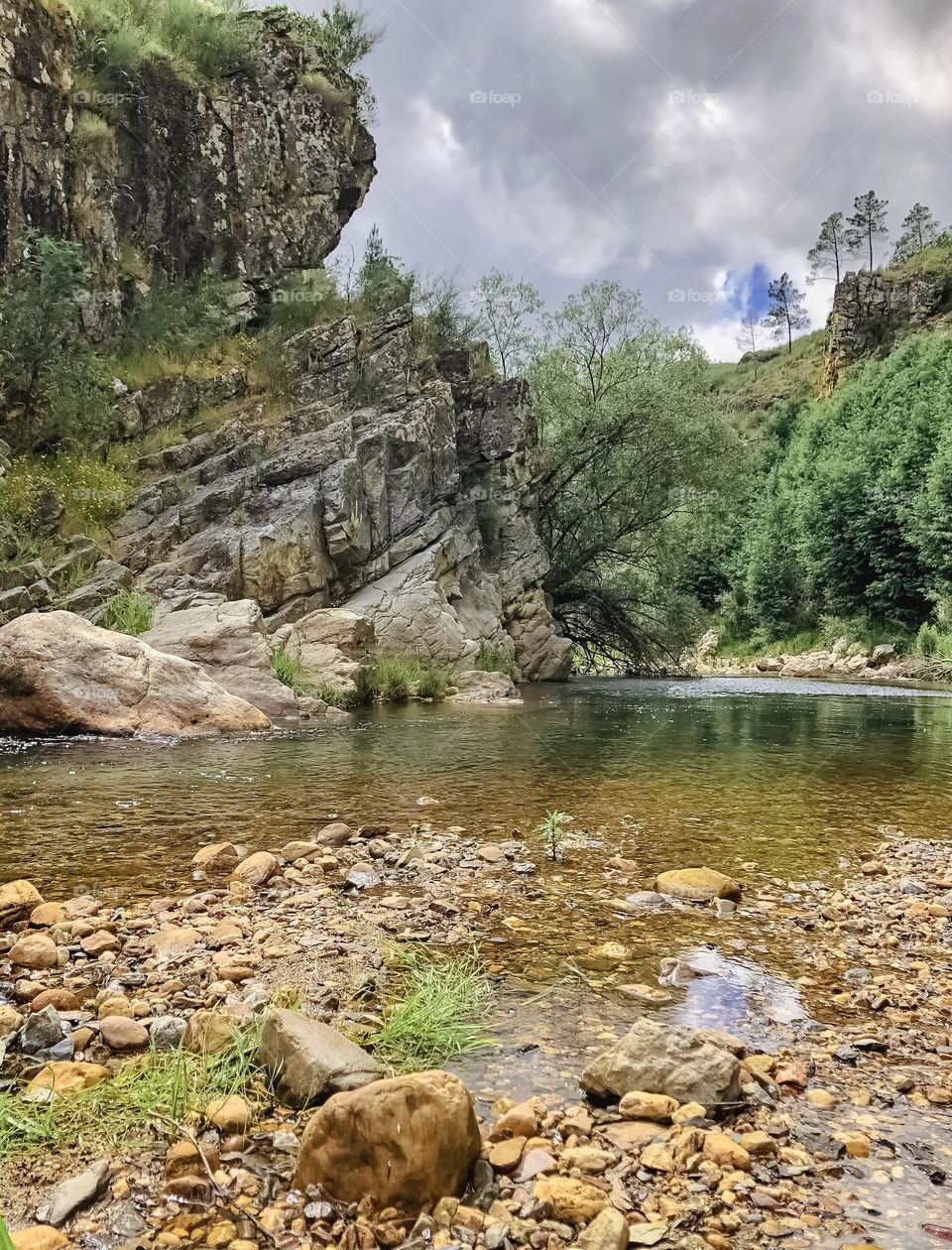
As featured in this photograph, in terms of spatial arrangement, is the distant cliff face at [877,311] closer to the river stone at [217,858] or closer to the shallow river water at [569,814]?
the shallow river water at [569,814]

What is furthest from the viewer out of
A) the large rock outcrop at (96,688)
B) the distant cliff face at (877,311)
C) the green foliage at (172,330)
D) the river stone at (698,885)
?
the distant cliff face at (877,311)

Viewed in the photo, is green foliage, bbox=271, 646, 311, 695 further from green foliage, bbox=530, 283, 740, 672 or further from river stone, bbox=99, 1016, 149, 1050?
green foliage, bbox=530, 283, 740, 672

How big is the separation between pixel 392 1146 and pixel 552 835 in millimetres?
3850

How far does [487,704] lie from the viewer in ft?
60.5

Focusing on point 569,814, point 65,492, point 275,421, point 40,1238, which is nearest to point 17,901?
point 40,1238

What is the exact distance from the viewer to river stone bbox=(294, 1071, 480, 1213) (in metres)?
2.14

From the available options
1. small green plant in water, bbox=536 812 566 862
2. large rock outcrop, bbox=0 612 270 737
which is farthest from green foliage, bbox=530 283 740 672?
small green plant in water, bbox=536 812 566 862

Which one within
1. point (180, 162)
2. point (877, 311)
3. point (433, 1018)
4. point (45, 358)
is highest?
point (877, 311)

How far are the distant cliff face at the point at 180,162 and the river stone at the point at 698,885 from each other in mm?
21543

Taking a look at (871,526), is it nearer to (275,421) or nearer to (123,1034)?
(275,421)

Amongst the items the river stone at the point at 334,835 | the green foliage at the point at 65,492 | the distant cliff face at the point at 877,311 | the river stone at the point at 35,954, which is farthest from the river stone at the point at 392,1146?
the distant cliff face at the point at 877,311

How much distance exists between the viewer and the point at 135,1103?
8.09 feet

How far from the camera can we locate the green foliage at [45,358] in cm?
1738

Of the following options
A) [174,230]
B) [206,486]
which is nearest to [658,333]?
[174,230]
